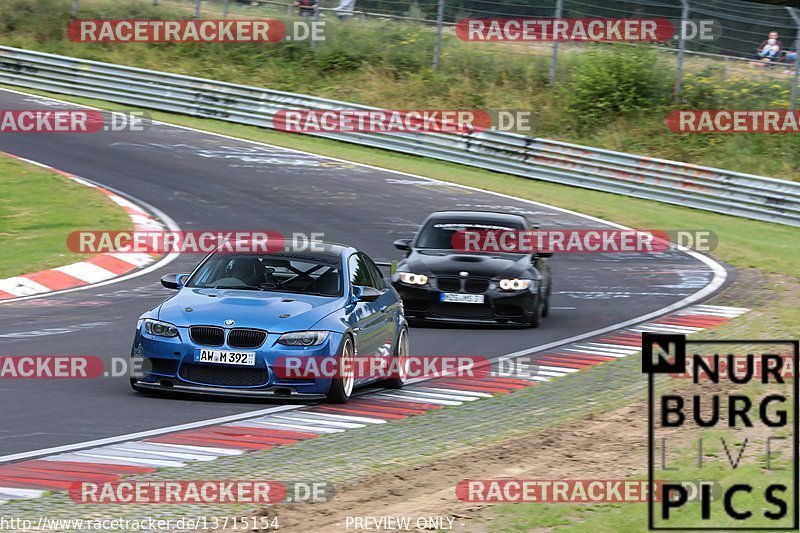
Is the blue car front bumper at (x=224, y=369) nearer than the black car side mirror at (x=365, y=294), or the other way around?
the blue car front bumper at (x=224, y=369)

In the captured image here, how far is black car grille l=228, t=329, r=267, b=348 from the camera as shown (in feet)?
33.9

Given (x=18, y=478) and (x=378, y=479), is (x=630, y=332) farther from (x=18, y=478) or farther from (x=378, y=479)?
(x=18, y=478)

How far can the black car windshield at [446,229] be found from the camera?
55.9 ft

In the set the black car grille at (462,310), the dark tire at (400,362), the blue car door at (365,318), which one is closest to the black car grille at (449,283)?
the black car grille at (462,310)

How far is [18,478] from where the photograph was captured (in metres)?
7.57

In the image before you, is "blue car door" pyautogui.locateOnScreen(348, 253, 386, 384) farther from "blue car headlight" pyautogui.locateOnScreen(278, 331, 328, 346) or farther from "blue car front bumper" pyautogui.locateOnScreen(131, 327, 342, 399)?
"blue car front bumper" pyautogui.locateOnScreen(131, 327, 342, 399)

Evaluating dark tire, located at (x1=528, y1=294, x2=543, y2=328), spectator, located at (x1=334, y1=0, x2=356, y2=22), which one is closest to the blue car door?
dark tire, located at (x1=528, y1=294, x2=543, y2=328)

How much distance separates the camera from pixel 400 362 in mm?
12180

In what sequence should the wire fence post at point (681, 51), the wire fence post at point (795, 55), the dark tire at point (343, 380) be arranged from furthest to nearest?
the wire fence post at point (681, 51)
the wire fence post at point (795, 55)
the dark tire at point (343, 380)

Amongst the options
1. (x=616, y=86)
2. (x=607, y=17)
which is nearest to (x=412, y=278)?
(x=607, y=17)

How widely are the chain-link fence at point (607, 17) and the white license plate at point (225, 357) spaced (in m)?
22.7

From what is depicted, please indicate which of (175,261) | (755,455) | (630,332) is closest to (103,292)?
(175,261)

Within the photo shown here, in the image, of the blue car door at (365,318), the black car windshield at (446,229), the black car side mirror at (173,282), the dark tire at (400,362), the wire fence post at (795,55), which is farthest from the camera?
the wire fence post at (795,55)

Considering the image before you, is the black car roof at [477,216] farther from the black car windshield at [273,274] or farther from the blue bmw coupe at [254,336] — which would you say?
the blue bmw coupe at [254,336]
